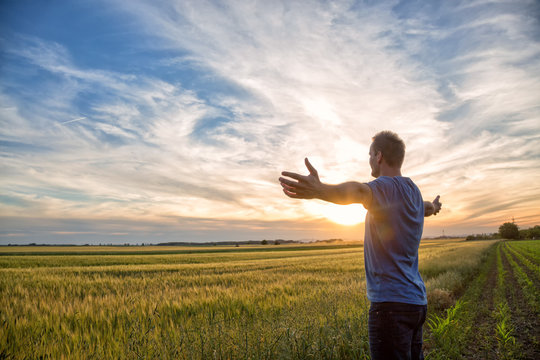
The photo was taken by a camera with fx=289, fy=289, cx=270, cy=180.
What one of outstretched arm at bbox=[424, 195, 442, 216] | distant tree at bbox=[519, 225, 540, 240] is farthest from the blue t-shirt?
distant tree at bbox=[519, 225, 540, 240]

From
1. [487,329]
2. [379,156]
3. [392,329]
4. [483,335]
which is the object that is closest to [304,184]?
[379,156]

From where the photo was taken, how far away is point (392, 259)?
2.31 metres

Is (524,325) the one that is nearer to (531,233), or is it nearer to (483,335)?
(483,335)

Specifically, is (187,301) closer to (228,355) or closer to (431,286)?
(228,355)

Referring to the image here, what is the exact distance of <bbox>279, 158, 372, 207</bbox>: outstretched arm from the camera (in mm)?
1942

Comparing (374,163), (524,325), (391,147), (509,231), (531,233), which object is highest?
(391,147)

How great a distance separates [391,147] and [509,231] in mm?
182179

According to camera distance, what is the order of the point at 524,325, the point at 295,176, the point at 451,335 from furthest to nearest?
the point at 524,325, the point at 451,335, the point at 295,176

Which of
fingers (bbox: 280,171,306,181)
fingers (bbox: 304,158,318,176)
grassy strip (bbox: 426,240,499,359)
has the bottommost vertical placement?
grassy strip (bbox: 426,240,499,359)

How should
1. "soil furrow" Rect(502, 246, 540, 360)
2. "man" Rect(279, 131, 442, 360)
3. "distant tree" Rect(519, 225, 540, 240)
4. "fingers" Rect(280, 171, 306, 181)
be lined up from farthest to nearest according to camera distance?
"distant tree" Rect(519, 225, 540, 240), "soil furrow" Rect(502, 246, 540, 360), "man" Rect(279, 131, 442, 360), "fingers" Rect(280, 171, 306, 181)

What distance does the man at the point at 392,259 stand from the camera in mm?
2203

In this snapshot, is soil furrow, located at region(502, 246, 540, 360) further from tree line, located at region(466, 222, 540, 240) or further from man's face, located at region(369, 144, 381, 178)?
tree line, located at region(466, 222, 540, 240)

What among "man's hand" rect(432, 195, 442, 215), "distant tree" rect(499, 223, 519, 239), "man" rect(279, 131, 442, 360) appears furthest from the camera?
"distant tree" rect(499, 223, 519, 239)

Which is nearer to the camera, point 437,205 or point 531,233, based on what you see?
point 437,205
